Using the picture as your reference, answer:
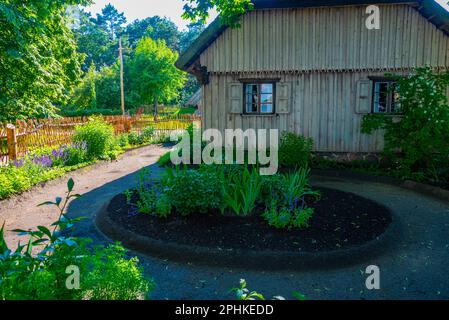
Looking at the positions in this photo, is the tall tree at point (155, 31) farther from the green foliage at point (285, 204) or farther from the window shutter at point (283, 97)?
the green foliage at point (285, 204)

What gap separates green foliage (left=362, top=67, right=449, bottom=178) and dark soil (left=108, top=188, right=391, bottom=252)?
Answer: 380 centimetres

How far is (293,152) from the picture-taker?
11.5 m

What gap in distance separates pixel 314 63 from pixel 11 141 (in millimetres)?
9918

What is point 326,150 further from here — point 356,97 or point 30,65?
point 30,65

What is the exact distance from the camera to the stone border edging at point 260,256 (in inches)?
193

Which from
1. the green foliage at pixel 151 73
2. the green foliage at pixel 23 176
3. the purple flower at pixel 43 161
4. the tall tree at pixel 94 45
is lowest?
the green foliage at pixel 23 176

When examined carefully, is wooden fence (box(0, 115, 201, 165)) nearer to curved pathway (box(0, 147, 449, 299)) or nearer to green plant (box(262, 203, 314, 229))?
curved pathway (box(0, 147, 449, 299))

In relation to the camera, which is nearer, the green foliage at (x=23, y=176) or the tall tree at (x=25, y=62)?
the tall tree at (x=25, y=62)

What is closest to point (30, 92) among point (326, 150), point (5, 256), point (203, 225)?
point (203, 225)

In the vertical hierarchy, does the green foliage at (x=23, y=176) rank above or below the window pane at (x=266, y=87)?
below

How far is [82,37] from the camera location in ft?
224

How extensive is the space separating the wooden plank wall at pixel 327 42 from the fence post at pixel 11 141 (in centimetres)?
657

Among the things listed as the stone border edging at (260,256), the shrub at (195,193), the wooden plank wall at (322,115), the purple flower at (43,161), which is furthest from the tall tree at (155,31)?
the stone border edging at (260,256)

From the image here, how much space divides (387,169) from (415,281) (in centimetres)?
774
